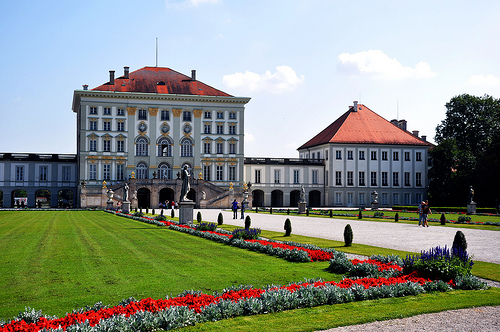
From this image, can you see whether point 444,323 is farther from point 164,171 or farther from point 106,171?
point 106,171

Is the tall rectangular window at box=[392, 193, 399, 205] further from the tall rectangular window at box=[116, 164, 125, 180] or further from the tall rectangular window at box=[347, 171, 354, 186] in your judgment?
the tall rectangular window at box=[116, 164, 125, 180]

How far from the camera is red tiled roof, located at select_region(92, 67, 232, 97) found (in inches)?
2596

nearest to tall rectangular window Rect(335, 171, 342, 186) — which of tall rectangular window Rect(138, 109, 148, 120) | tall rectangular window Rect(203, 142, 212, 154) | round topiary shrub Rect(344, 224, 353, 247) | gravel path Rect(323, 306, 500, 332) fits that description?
tall rectangular window Rect(203, 142, 212, 154)

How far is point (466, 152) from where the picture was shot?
6259cm

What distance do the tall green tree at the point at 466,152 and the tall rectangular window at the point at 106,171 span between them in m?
42.4

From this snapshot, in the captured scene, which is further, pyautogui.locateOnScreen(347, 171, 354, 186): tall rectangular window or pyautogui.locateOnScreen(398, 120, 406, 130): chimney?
pyautogui.locateOnScreen(398, 120, 406, 130): chimney

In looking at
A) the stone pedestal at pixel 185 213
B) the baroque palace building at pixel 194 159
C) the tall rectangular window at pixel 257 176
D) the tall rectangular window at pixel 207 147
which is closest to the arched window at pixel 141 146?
the baroque palace building at pixel 194 159

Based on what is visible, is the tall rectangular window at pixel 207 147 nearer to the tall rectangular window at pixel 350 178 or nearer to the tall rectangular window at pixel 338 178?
the tall rectangular window at pixel 338 178

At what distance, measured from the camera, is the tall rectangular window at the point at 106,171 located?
63.9 metres

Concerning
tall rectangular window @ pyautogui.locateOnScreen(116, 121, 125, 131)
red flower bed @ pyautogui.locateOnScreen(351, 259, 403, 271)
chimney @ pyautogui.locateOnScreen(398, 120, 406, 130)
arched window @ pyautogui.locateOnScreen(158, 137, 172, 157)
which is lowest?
red flower bed @ pyautogui.locateOnScreen(351, 259, 403, 271)

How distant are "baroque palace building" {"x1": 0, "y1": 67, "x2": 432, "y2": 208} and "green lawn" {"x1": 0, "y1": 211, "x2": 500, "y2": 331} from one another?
138 feet

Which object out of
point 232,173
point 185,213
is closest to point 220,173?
point 232,173

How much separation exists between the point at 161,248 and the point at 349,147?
56909mm

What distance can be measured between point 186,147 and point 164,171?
14.8 feet
